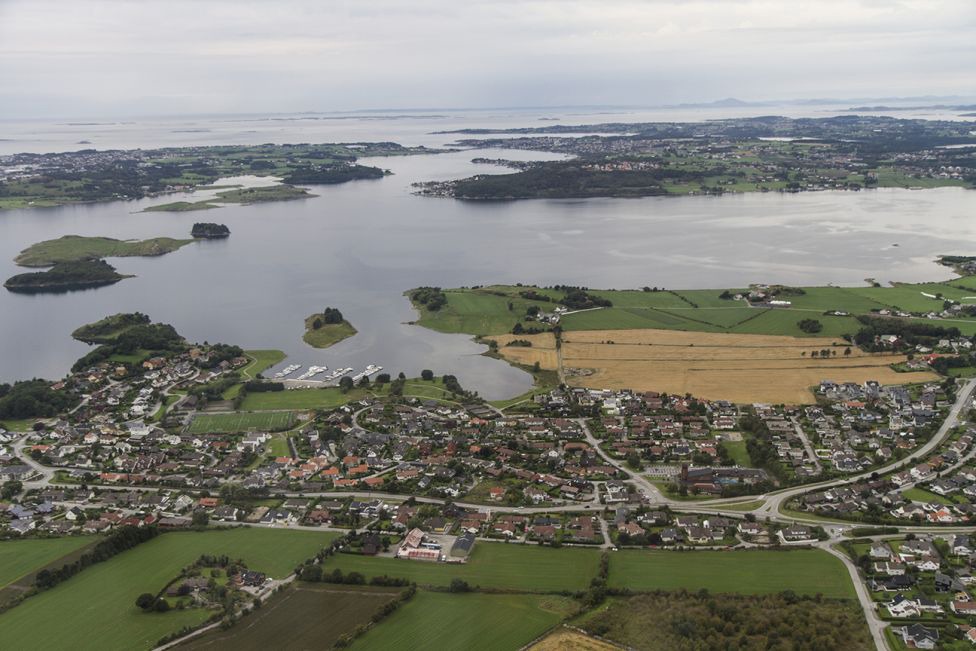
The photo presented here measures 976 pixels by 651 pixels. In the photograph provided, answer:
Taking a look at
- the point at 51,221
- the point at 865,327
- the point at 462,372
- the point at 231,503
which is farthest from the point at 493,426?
the point at 51,221

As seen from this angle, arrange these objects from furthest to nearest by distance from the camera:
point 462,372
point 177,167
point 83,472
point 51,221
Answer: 1. point 177,167
2. point 51,221
3. point 462,372
4. point 83,472

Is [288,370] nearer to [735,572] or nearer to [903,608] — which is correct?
[735,572]

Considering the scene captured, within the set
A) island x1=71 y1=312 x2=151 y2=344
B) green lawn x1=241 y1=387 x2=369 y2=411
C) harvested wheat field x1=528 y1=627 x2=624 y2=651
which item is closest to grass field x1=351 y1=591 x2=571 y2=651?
harvested wheat field x1=528 y1=627 x2=624 y2=651

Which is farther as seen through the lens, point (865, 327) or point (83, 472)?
point (865, 327)

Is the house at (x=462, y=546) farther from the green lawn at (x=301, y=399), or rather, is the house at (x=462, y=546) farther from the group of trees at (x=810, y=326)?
the group of trees at (x=810, y=326)

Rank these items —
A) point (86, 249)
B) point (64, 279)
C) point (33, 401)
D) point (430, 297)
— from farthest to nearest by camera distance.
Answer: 1. point (86, 249)
2. point (64, 279)
3. point (430, 297)
4. point (33, 401)

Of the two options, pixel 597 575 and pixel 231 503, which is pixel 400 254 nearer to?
pixel 231 503

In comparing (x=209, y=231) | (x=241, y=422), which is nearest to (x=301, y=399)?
(x=241, y=422)
